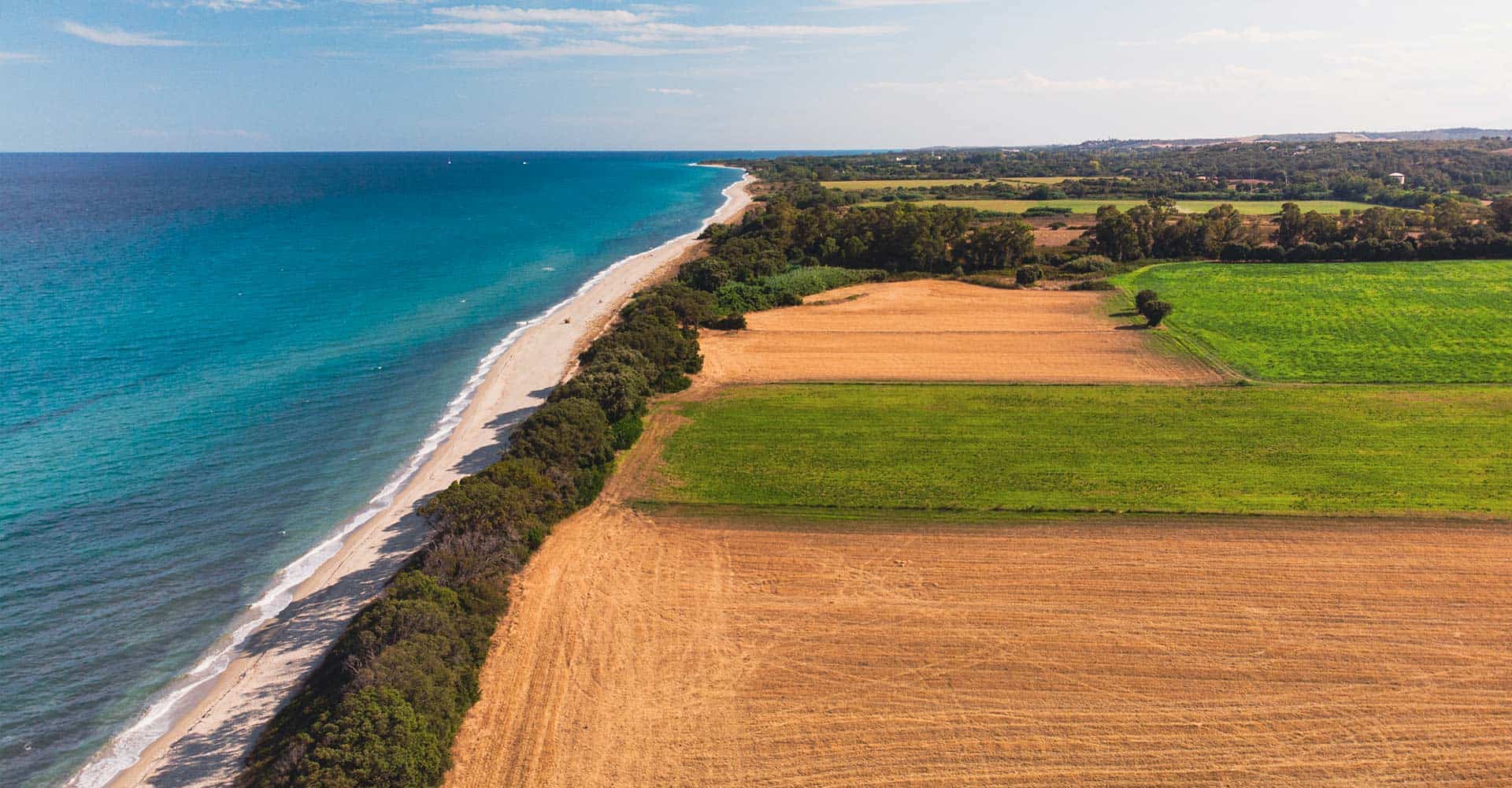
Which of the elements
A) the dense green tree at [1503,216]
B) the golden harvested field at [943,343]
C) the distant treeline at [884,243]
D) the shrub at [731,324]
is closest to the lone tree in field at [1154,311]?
the golden harvested field at [943,343]

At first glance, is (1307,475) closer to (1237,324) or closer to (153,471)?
(1237,324)

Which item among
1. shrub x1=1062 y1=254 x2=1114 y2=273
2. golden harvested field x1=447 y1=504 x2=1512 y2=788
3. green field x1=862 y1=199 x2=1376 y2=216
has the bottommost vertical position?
golden harvested field x1=447 y1=504 x2=1512 y2=788

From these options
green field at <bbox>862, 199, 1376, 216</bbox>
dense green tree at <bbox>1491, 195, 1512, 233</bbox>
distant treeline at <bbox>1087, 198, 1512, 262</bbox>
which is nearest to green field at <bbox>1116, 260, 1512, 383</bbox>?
distant treeline at <bbox>1087, 198, 1512, 262</bbox>

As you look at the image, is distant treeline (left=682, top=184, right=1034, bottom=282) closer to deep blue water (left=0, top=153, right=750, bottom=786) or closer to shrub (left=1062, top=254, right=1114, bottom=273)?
shrub (left=1062, top=254, right=1114, bottom=273)

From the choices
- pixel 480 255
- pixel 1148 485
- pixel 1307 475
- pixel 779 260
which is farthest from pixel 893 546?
pixel 480 255

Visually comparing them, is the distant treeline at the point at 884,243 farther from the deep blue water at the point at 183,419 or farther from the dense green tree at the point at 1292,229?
the dense green tree at the point at 1292,229
